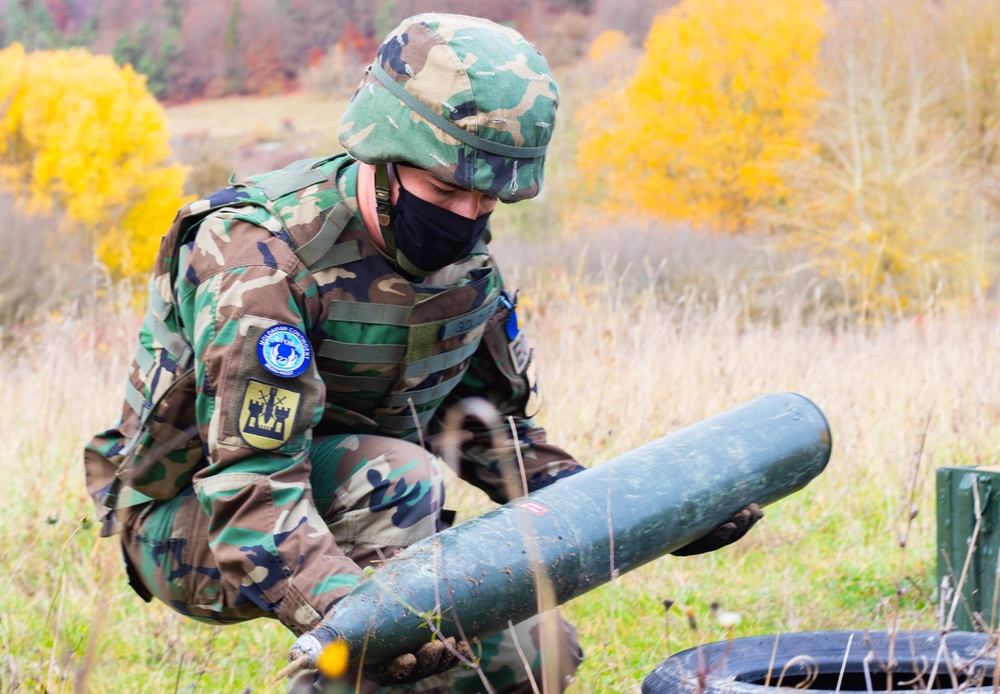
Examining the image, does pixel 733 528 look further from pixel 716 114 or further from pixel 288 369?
pixel 716 114

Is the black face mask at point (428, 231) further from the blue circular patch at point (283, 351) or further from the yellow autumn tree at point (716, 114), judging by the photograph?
the yellow autumn tree at point (716, 114)

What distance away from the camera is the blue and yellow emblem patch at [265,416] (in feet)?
7.09

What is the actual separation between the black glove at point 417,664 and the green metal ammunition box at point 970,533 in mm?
1698

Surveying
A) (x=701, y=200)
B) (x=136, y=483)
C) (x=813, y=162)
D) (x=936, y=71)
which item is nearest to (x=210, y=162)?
(x=701, y=200)

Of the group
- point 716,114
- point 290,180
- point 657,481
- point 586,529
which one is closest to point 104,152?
point 716,114

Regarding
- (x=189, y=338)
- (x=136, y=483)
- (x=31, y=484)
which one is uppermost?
(x=189, y=338)

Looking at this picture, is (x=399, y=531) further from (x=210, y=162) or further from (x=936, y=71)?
(x=210, y=162)

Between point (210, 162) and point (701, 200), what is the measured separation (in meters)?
17.7

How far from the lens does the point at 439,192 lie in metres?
2.46

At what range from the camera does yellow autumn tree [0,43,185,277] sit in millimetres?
28516

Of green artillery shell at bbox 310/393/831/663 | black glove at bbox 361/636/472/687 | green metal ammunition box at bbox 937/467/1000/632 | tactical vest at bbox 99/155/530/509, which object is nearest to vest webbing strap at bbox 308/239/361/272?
tactical vest at bbox 99/155/530/509

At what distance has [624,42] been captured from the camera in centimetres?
5303

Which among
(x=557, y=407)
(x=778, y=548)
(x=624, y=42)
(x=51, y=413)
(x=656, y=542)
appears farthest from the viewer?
(x=624, y=42)

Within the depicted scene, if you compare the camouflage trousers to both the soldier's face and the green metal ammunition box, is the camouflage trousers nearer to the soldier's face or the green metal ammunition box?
the soldier's face
